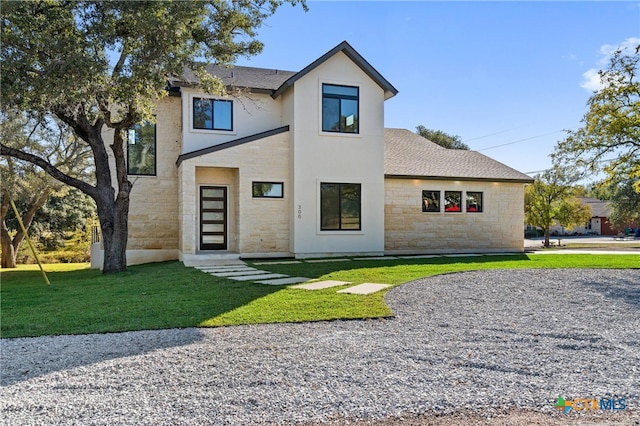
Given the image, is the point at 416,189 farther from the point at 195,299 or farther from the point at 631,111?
the point at 195,299

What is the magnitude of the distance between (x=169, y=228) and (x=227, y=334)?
37.2 ft

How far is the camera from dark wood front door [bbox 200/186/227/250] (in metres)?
15.5

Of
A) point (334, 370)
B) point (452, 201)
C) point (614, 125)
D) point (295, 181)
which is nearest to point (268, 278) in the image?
point (295, 181)

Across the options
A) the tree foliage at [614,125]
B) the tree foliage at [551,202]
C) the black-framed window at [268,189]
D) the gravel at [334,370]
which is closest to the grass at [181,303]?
the gravel at [334,370]

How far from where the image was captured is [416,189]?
16.3 metres

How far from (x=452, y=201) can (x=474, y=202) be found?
1.00 m

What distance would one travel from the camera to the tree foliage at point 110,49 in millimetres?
8539

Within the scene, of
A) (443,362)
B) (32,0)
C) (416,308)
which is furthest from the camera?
(32,0)

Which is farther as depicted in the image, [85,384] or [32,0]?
[32,0]

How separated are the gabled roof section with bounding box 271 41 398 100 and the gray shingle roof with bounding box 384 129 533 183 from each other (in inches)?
116

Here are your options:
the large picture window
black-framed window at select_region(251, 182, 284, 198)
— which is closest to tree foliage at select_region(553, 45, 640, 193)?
the large picture window

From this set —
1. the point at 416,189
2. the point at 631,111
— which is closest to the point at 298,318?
the point at 416,189

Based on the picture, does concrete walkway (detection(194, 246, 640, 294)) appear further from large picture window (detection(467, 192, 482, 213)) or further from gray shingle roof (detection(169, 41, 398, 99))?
gray shingle roof (detection(169, 41, 398, 99))

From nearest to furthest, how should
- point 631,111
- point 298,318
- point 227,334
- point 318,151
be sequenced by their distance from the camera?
point 227,334 → point 298,318 → point 631,111 → point 318,151
